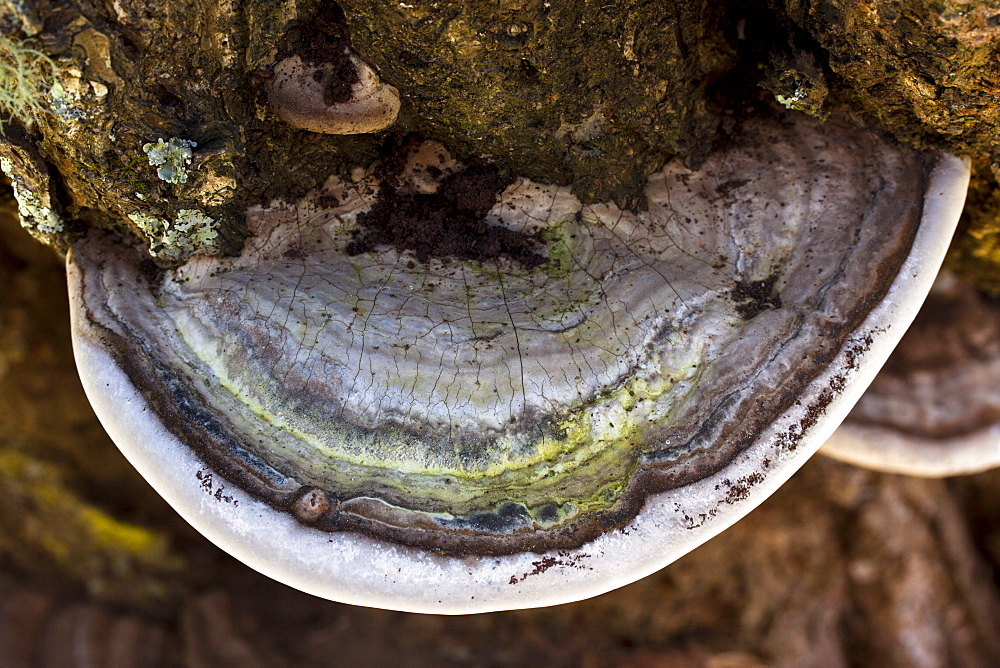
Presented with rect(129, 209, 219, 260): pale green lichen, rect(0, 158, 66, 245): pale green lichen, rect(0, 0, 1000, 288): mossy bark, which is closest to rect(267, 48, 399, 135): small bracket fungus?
rect(0, 0, 1000, 288): mossy bark

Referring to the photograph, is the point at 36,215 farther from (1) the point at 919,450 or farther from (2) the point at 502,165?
(1) the point at 919,450

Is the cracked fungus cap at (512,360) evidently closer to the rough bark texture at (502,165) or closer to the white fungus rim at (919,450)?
the rough bark texture at (502,165)

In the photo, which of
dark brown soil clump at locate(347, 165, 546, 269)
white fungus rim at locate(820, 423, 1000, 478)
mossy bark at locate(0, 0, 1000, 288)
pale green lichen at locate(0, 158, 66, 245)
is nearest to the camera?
mossy bark at locate(0, 0, 1000, 288)

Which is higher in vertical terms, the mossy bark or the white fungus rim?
the mossy bark

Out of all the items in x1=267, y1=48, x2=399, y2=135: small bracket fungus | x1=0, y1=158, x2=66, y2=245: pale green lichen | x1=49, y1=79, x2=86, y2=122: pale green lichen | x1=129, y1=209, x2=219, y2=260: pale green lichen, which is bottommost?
x1=0, y1=158, x2=66, y2=245: pale green lichen

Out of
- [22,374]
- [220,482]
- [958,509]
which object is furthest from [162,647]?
[958,509]

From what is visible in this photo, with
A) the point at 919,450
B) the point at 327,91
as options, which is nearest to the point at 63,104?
the point at 327,91

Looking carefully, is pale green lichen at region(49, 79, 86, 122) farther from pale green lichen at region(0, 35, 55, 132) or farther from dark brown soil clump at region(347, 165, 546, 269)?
dark brown soil clump at region(347, 165, 546, 269)
